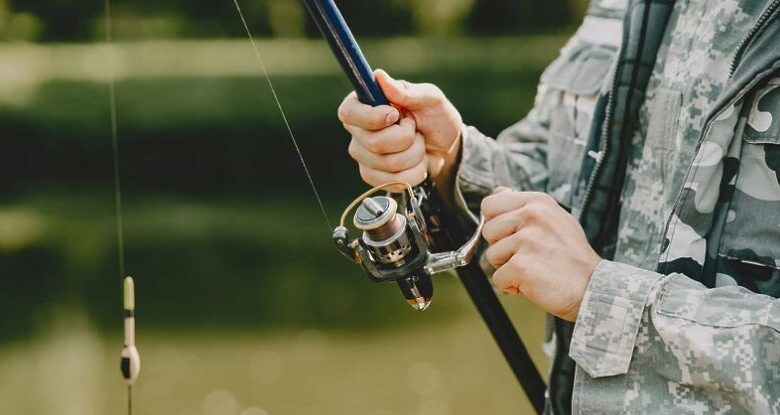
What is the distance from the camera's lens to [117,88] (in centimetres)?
1173

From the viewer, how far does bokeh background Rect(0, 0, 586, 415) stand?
5.83 metres

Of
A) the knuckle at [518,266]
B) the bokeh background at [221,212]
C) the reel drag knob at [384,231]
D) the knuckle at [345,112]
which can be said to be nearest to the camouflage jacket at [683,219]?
the knuckle at [518,266]

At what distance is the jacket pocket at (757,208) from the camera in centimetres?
139

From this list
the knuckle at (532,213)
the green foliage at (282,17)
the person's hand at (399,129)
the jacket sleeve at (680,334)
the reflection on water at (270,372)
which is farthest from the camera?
the green foliage at (282,17)

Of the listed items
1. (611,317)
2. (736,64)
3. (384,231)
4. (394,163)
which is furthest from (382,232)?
(736,64)

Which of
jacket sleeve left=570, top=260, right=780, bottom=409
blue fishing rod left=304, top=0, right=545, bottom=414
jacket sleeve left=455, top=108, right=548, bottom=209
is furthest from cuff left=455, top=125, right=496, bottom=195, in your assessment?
jacket sleeve left=570, top=260, right=780, bottom=409

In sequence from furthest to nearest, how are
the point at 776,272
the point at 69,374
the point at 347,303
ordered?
the point at 347,303, the point at 69,374, the point at 776,272

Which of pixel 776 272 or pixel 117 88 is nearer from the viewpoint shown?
pixel 776 272

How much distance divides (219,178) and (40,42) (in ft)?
15.3

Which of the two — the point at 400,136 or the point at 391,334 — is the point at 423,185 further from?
the point at 391,334

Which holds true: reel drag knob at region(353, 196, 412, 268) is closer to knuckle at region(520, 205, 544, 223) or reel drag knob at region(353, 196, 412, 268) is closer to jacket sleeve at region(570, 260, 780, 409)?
knuckle at region(520, 205, 544, 223)

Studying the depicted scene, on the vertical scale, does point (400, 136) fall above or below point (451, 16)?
above

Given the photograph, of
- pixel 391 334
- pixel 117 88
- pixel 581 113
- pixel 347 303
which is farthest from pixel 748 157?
pixel 117 88

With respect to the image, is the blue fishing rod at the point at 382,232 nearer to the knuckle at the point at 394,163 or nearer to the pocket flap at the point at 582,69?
the knuckle at the point at 394,163
